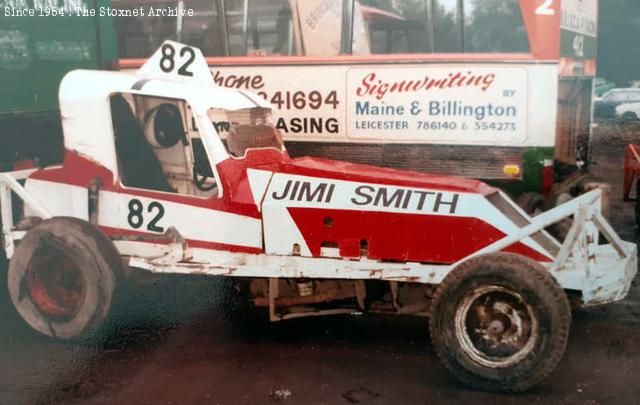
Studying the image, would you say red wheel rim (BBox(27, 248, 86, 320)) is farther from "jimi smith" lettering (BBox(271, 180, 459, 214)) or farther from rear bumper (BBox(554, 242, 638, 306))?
rear bumper (BBox(554, 242, 638, 306))

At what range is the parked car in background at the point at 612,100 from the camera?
699 centimetres

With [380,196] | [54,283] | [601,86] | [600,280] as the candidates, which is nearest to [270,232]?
[380,196]

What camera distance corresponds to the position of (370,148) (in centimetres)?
660

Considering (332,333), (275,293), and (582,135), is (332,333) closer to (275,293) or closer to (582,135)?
(275,293)

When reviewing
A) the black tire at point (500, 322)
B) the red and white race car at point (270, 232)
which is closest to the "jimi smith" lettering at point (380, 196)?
the red and white race car at point (270, 232)

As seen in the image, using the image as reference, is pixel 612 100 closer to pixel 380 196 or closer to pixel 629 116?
pixel 629 116

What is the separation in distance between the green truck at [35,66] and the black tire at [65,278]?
91 centimetres

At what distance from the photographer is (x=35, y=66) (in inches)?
245

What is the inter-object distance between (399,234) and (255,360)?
1.25 m

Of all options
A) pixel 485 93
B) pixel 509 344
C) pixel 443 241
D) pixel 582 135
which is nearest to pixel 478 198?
pixel 443 241

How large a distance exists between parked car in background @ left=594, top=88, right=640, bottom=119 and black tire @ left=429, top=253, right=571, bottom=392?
341cm

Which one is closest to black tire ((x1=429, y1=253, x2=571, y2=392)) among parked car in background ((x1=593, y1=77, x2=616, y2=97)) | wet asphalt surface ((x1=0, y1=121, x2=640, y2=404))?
wet asphalt surface ((x1=0, y1=121, x2=640, y2=404))

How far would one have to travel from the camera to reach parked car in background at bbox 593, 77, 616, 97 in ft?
25.7

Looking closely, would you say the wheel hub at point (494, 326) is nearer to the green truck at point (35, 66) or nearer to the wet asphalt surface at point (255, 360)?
the wet asphalt surface at point (255, 360)
